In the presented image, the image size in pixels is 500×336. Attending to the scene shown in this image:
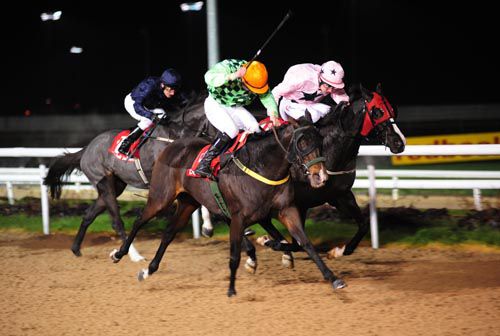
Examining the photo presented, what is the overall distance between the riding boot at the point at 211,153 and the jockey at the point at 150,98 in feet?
5.53

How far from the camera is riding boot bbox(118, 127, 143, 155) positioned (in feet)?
26.9

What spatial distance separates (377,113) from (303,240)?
5.04ft

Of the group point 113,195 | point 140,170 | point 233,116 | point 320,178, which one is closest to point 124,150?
point 140,170

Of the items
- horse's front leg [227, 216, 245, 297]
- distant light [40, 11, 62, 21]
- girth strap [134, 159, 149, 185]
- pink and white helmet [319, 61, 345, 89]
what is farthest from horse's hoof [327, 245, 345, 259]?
distant light [40, 11, 62, 21]

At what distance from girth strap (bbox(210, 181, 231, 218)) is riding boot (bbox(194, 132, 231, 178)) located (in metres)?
0.12

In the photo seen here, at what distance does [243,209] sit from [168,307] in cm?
98

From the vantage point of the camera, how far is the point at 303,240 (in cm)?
586

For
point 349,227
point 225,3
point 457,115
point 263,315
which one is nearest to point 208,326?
point 263,315

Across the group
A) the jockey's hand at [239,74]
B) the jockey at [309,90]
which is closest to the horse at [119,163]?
the jockey at [309,90]

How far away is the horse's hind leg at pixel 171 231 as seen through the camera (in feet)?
22.3

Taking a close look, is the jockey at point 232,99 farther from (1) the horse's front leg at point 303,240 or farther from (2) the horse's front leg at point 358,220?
(2) the horse's front leg at point 358,220

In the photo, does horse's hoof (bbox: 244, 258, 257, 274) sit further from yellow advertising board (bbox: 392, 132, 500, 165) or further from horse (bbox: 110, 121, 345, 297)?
yellow advertising board (bbox: 392, 132, 500, 165)

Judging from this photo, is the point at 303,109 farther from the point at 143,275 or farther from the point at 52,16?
the point at 52,16

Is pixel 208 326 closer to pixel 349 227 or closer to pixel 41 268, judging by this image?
pixel 41 268
